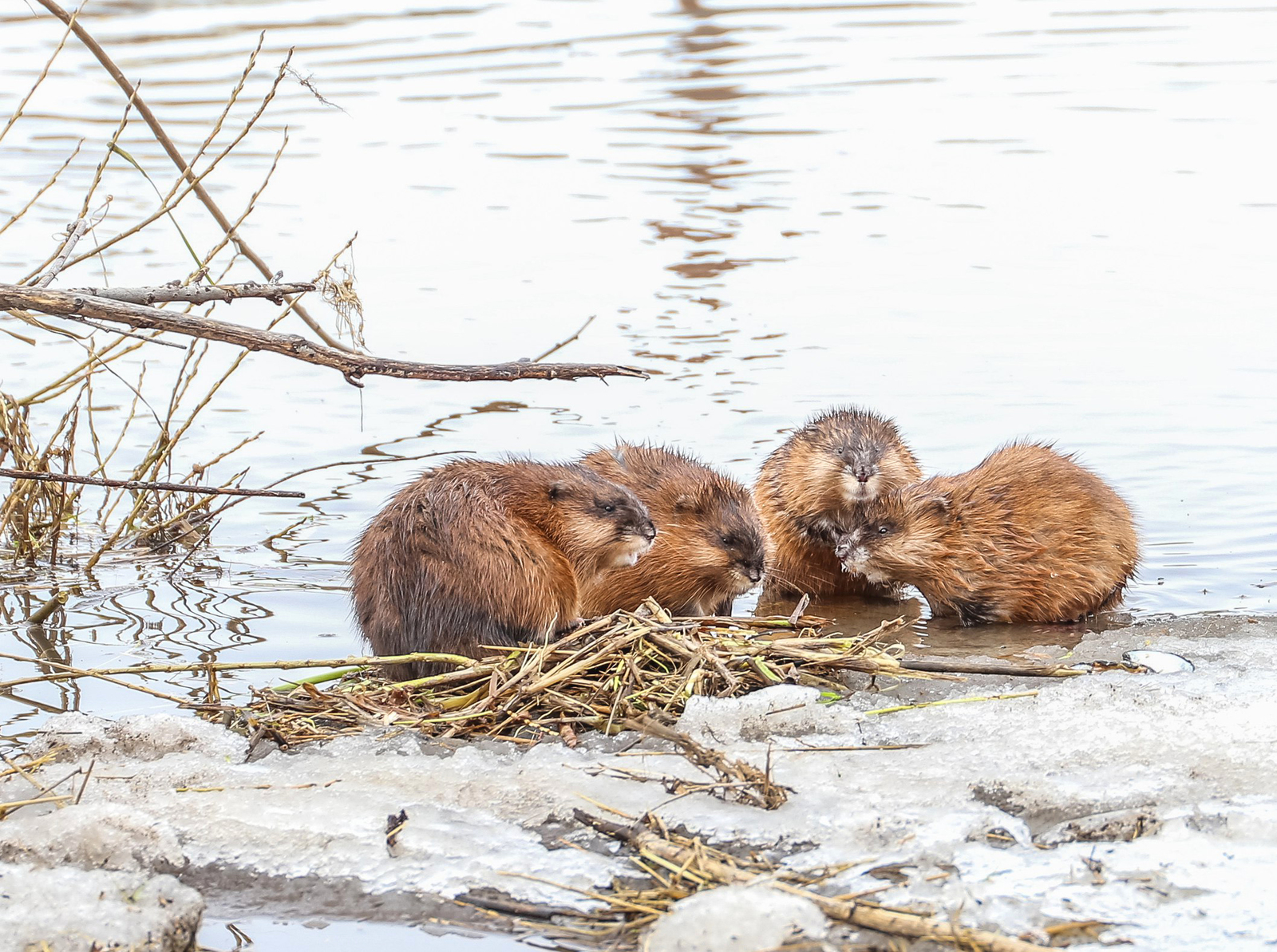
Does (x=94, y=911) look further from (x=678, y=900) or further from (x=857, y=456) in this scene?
(x=857, y=456)

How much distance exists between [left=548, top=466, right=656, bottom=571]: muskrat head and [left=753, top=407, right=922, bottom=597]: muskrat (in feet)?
3.52

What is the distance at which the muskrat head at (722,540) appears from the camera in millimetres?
5379

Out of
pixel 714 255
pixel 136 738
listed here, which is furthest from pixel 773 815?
pixel 714 255

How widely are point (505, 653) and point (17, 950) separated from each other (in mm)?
1814

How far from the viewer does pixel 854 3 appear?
22125 millimetres

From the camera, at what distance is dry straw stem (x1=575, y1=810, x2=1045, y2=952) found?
9.59 feet

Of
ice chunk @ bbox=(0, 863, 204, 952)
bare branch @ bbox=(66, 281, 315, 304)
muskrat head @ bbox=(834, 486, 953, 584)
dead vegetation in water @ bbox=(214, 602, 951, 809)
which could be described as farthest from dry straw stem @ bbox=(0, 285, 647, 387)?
muskrat head @ bbox=(834, 486, 953, 584)

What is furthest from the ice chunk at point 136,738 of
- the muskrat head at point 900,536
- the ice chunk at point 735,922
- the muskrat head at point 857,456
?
the muskrat head at point 857,456

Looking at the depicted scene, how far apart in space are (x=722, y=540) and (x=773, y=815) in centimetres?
190

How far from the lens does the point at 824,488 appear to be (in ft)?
20.3

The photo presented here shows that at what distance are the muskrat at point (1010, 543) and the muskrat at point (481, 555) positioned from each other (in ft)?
4.06

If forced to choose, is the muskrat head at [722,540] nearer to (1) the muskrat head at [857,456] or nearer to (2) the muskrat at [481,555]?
(2) the muskrat at [481,555]

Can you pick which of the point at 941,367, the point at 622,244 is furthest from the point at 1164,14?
the point at 941,367

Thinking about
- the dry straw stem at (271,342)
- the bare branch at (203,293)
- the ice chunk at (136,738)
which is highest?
the bare branch at (203,293)
